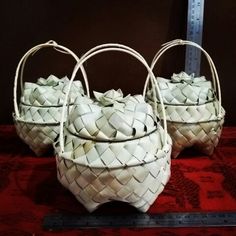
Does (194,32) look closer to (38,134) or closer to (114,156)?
(38,134)

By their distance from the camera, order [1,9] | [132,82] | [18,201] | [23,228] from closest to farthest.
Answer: [23,228] < [18,201] < [1,9] < [132,82]

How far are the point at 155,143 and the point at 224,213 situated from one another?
0.25m

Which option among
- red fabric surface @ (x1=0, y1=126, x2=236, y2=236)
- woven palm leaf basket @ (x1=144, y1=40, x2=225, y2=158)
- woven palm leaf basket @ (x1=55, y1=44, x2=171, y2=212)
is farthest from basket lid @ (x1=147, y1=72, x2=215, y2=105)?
woven palm leaf basket @ (x1=55, y1=44, x2=171, y2=212)

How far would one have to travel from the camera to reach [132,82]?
5.36 feet

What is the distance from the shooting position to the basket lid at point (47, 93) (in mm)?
1255

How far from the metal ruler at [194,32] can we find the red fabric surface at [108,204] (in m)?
0.39

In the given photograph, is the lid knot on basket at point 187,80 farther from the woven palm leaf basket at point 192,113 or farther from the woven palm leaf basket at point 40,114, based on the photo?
the woven palm leaf basket at point 40,114

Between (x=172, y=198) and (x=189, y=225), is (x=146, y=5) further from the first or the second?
(x=189, y=225)

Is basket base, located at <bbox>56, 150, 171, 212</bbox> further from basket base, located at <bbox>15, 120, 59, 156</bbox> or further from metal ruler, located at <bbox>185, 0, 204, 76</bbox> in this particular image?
metal ruler, located at <bbox>185, 0, 204, 76</bbox>

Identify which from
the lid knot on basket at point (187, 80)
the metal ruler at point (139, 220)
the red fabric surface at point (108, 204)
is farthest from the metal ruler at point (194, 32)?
the metal ruler at point (139, 220)

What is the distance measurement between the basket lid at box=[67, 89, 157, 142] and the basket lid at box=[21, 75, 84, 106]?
0.97ft

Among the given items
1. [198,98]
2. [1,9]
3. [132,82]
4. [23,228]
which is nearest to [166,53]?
[132,82]

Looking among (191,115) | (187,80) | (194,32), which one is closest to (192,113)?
(191,115)

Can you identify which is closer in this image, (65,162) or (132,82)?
(65,162)
